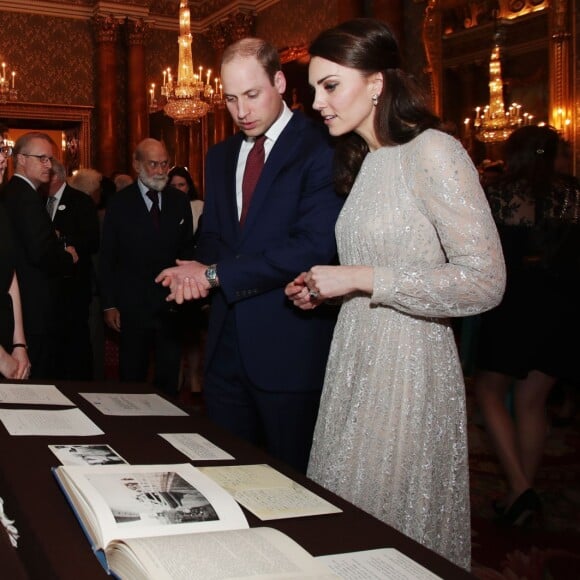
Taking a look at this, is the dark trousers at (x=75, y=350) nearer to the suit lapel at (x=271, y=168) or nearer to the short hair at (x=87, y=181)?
the short hair at (x=87, y=181)

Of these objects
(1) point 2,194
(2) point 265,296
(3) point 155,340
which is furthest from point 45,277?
(2) point 265,296

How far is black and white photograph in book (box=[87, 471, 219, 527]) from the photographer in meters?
1.21

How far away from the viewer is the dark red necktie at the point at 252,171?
250 centimetres

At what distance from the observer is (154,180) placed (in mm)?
4867

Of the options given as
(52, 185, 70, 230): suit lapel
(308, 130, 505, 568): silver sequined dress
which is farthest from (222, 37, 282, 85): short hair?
(52, 185, 70, 230): suit lapel

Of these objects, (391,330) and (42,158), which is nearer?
(391,330)

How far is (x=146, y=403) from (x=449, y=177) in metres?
1.10

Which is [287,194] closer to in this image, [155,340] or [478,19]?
[155,340]

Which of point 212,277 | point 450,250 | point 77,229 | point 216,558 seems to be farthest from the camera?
point 77,229

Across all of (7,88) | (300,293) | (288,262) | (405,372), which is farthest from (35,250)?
(7,88)

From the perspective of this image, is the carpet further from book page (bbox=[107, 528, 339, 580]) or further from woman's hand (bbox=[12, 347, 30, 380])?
book page (bbox=[107, 528, 339, 580])

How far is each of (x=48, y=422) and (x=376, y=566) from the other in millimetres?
1104

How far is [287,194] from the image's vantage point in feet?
7.84

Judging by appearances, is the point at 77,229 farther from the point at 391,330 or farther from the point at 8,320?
the point at 391,330
